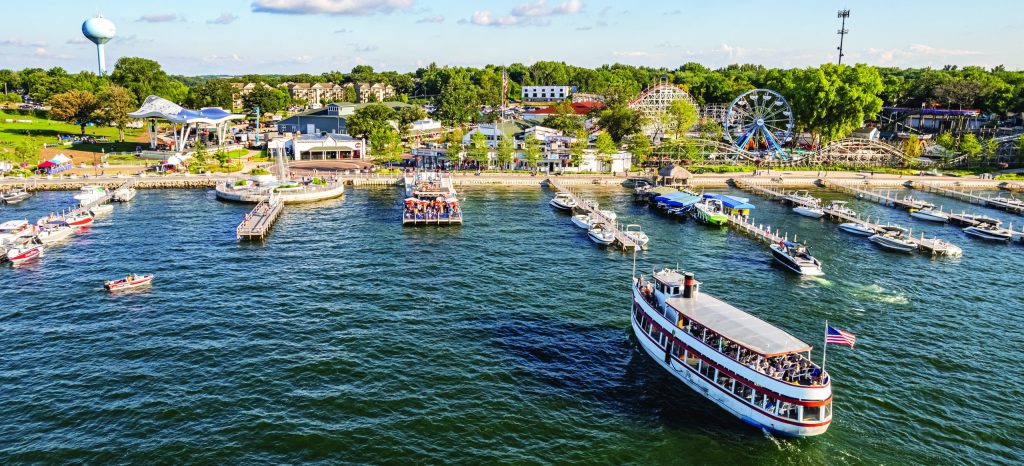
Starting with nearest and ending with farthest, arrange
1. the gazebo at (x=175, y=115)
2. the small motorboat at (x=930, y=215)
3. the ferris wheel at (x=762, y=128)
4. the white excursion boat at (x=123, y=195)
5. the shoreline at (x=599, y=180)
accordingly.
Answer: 1. the small motorboat at (x=930, y=215)
2. the white excursion boat at (x=123, y=195)
3. the shoreline at (x=599, y=180)
4. the gazebo at (x=175, y=115)
5. the ferris wheel at (x=762, y=128)

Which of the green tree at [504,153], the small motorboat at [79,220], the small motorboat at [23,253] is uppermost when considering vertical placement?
the green tree at [504,153]

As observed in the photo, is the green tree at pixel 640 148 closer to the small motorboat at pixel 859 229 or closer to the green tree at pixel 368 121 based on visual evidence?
the green tree at pixel 368 121

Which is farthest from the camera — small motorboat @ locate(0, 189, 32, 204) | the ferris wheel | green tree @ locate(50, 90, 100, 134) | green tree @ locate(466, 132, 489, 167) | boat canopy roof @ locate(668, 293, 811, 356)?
green tree @ locate(50, 90, 100, 134)

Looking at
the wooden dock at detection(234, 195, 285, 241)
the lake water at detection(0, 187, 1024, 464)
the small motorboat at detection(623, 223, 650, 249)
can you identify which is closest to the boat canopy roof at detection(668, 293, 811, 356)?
the lake water at detection(0, 187, 1024, 464)

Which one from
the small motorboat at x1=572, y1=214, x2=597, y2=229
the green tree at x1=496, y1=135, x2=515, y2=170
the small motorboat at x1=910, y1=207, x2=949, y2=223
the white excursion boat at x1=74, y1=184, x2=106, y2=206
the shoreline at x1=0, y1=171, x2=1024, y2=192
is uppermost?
the green tree at x1=496, y1=135, x2=515, y2=170

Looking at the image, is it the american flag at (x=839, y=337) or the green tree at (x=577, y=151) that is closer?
the american flag at (x=839, y=337)

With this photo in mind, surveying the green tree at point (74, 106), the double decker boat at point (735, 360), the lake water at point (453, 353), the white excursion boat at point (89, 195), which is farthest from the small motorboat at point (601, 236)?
the green tree at point (74, 106)

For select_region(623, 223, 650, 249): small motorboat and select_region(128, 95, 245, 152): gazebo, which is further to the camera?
select_region(128, 95, 245, 152): gazebo

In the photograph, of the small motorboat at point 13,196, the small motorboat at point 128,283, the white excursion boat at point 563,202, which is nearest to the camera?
the small motorboat at point 128,283

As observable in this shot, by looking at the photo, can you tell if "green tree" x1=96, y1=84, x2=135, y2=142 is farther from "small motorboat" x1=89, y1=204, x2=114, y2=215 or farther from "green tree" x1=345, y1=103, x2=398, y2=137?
"small motorboat" x1=89, y1=204, x2=114, y2=215
